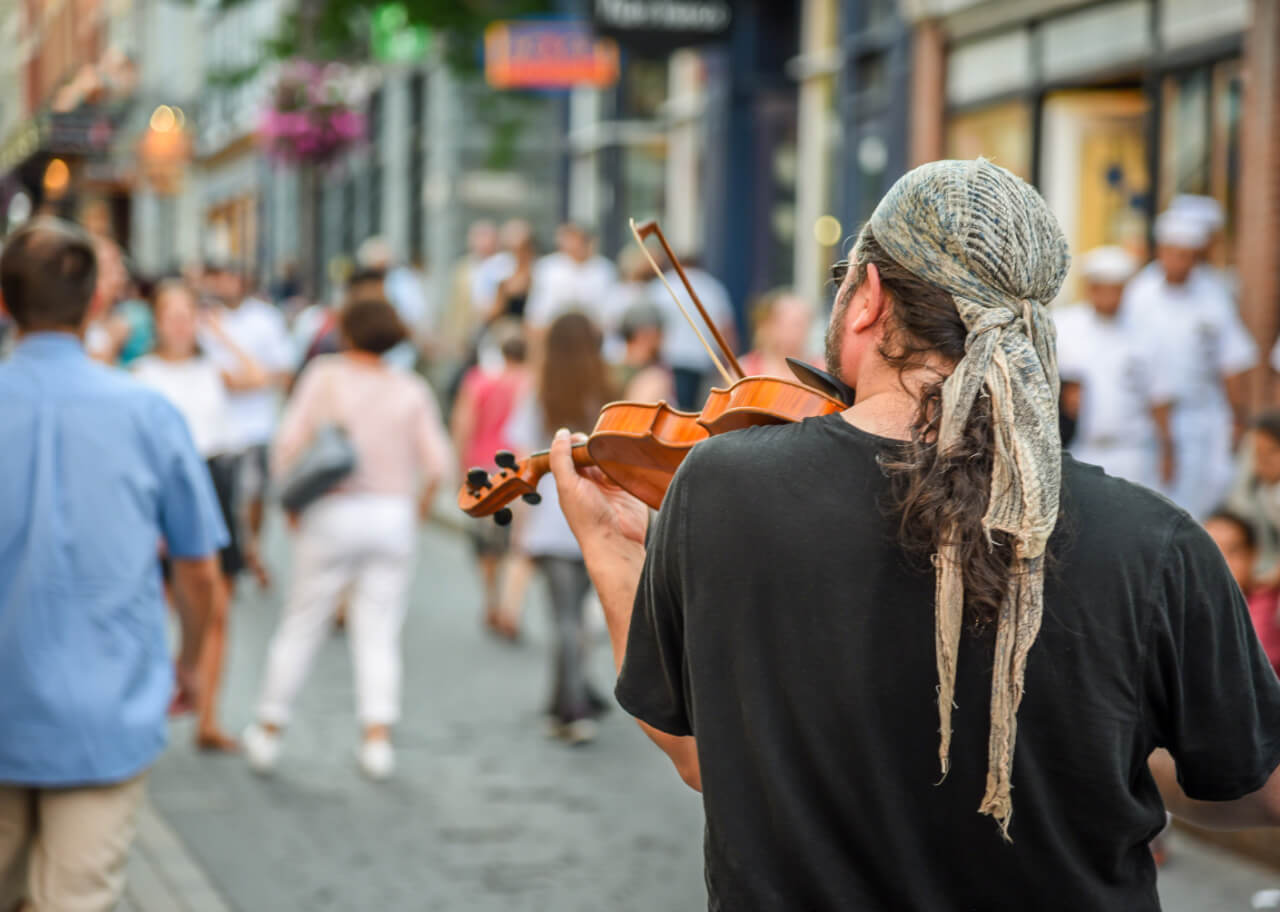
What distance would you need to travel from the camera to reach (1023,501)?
1.91 meters

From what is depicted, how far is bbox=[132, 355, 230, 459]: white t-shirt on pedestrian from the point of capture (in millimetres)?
8117

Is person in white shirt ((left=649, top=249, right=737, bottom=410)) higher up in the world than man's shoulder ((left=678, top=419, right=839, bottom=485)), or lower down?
lower down

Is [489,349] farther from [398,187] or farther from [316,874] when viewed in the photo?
[398,187]

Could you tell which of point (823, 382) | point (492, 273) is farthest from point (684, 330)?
point (823, 382)

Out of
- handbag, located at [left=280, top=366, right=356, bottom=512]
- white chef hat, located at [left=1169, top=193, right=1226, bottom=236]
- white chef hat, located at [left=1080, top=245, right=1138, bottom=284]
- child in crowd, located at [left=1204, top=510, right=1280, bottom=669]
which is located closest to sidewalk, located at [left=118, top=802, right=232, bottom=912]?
handbag, located at [left=280, top=366, right=356, bottom=512]

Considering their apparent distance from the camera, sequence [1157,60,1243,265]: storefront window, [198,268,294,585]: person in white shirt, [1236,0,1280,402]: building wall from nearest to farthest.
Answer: [1236,0,1280,402]: building wall → [198,268,294,585]: person in white shirt → [1157,60,1243,265]: storefront window

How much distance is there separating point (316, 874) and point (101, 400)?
7.78ft

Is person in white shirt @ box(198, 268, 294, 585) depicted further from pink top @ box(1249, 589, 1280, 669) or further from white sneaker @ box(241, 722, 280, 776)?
pink top @ box(1249, 589, 1280, 669)

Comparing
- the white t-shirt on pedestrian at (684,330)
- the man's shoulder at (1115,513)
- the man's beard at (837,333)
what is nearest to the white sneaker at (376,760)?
the man's beard at (837,333)

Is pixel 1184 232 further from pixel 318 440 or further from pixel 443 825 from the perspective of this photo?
pixel 443 825

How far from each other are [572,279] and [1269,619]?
386 inches

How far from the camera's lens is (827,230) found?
16297mm

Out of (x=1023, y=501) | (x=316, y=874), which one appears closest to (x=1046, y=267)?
(x=1023, y=501)

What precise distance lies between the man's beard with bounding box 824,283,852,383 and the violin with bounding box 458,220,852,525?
4 centimetres
